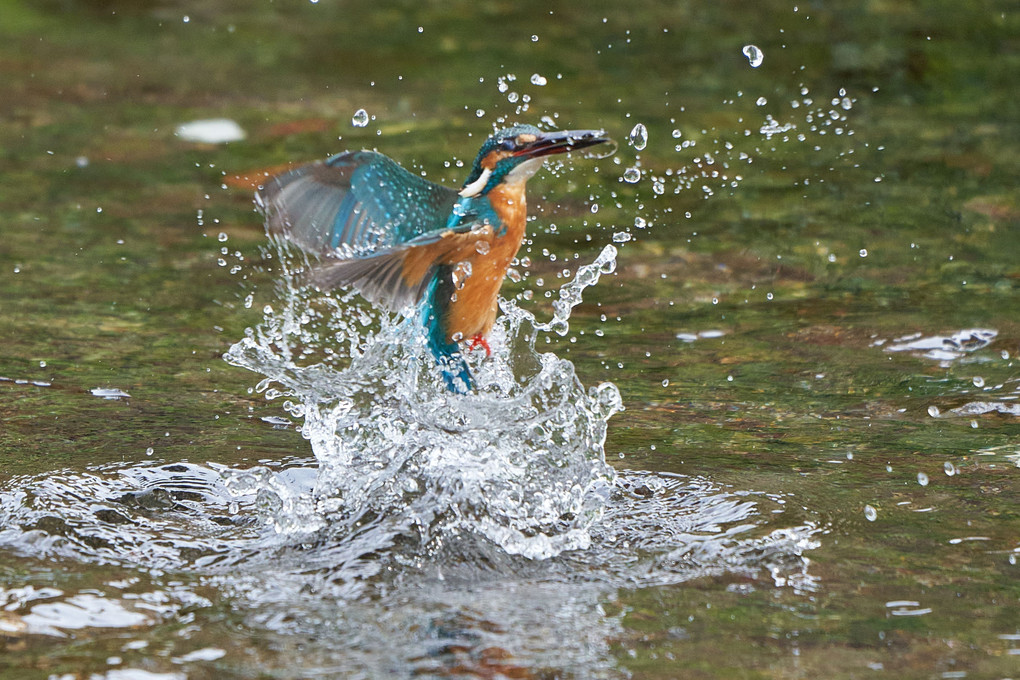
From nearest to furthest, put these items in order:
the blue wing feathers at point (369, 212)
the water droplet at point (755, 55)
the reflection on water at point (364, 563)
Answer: the reflection on water at point (364, 563) → the blue wing feathers at point (369, 212) → the water droplet at point (755, 55)

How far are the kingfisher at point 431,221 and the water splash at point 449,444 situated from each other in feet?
0.51

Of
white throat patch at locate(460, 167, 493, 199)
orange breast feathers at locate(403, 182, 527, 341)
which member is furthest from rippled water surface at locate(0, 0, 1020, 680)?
white throat patch at locate(460, 167, 493, 199)

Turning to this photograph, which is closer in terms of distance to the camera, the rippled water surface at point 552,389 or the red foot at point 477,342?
the rippled water surface at point 552,389

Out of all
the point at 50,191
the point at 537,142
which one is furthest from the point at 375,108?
the point at 537,142

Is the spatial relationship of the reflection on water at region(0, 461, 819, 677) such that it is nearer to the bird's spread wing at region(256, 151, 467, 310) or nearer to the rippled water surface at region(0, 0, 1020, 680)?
the rippled water surface at region(0, 0, 1020, 680)

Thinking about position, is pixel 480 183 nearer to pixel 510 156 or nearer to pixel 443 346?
pixel 510 156

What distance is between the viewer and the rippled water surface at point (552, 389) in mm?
2914

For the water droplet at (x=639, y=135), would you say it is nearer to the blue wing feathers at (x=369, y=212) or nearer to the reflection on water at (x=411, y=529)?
the blue wing feathers at (x=369, y=212)

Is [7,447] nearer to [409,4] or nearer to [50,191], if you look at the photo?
[50,191]

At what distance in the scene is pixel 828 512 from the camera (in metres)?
3.51

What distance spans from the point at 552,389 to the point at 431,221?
0.67m

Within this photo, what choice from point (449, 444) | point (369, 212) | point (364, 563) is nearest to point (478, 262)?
point (369, 212)

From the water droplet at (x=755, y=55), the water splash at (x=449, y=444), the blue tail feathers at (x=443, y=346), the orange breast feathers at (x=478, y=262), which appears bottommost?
the water splash at (x=449, y=444)

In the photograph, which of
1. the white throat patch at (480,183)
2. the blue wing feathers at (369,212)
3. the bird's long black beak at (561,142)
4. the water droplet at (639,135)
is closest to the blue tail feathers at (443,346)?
the blue wing feathers at (369,212)
